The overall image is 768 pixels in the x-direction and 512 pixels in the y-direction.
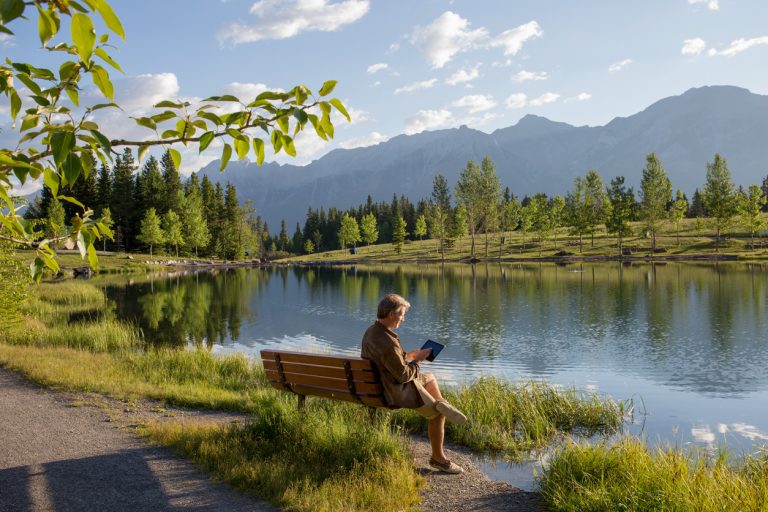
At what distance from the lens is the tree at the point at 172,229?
95.2 metres

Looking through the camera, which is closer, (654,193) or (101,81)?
(101,81)

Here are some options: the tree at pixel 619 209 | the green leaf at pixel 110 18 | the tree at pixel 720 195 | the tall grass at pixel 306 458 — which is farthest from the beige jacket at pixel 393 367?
the tree at pixel 720 195

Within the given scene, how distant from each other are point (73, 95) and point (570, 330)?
27038 mm

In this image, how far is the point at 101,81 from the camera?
6.06 feet

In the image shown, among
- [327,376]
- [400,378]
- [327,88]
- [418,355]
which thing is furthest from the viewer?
[327,376]

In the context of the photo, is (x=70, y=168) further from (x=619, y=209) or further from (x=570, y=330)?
(x=619, y=209)

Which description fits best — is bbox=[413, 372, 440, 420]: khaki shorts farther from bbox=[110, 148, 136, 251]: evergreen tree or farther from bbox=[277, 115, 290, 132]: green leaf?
bbox=[110, 148, 136, 251]: evergreen tree

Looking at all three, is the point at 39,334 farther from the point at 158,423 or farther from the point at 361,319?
the point at 361,319

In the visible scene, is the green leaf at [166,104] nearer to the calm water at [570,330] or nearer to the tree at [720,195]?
the calm water at [570,330]

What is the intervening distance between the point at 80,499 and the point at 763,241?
97.2 metres

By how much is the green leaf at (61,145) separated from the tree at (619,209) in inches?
3525

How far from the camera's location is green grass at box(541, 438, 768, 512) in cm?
533

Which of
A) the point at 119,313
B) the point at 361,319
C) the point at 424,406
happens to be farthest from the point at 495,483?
the point at 119,313

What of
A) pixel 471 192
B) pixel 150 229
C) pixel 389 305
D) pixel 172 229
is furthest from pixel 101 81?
pixel 471 192
